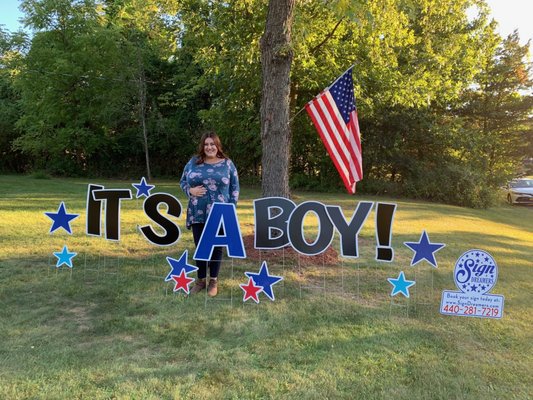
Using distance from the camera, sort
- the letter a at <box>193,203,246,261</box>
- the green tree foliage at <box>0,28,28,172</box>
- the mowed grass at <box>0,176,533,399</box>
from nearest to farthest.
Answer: the mowed grass at <box>0,176,533,399</box> < the letter a at <box>193,203,246,261</box> < the green tree foliage at <box>0,28,28,172</box>

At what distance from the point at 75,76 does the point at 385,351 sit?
A: 22822 millimetres

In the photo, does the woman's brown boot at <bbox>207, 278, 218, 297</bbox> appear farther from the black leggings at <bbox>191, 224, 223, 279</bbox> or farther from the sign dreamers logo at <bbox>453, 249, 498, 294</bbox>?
the sign dreamers logo at <bbox>453, 249, 498, 294</bbox>

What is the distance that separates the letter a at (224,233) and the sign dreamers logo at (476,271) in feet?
6.60

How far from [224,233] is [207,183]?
0.56 meters

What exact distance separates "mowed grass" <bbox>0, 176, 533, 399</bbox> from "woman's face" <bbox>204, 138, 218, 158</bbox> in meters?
1.50

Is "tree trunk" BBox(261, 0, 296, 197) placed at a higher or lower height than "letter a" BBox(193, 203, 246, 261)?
higher

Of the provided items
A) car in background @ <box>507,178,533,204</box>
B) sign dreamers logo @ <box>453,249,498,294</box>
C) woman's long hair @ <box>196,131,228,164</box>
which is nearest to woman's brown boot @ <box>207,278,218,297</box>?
woman's long hair @ <box>196,131,228,164</box>

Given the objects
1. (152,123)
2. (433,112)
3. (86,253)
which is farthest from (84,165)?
(86,253)

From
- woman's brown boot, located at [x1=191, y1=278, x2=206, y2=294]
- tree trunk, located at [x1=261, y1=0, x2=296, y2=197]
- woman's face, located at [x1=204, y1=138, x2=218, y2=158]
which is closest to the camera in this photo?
woman's face, located at [x1=204, y1=138, x2=218, y2=158]

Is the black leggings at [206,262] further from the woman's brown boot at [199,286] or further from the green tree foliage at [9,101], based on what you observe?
the green tree foliage at [9,101]

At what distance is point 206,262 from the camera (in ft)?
16.0

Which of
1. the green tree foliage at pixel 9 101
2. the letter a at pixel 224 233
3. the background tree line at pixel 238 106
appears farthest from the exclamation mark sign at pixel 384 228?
the green tree foliage at pixel 9 101

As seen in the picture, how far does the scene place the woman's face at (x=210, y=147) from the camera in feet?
14.9

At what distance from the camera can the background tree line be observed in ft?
45.0
